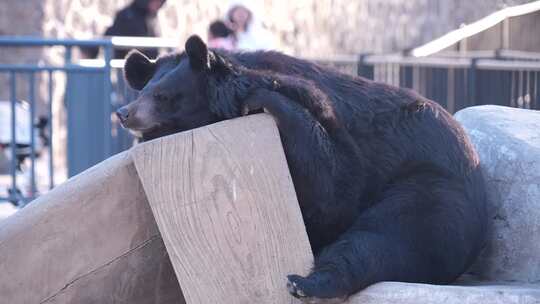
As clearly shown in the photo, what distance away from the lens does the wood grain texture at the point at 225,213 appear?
3744 millimetres

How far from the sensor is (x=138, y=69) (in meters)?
4.70

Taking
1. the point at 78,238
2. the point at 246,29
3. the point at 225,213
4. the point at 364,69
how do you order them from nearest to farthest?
the point at 225,213, the point at 78,238, the point at 364,69, the point at 246,29

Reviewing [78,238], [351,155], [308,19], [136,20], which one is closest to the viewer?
[78,238]

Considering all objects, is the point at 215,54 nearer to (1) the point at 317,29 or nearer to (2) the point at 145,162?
(2) the point at 145,162

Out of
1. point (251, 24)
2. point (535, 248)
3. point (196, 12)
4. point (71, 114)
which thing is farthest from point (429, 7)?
point (535, 248)

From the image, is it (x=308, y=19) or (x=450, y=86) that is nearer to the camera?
(x=450, y=86)

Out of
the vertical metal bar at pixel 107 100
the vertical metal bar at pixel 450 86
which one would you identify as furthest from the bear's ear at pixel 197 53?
the vertical metal bar at pixel 450 86

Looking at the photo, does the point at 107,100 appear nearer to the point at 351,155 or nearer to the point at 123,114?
the point at 123,114

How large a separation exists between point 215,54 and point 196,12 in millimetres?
10781

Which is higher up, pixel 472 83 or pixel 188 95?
pixel 188 95

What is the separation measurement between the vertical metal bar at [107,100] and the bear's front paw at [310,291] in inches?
159

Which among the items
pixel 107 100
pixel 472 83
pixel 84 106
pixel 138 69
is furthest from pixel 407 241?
pixel 472 83

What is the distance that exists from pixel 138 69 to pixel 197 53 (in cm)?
50

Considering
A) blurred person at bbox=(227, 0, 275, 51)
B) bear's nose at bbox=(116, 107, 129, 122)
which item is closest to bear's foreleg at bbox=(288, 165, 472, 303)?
bear's nose at bbox=(116, 107, 129, 122)
